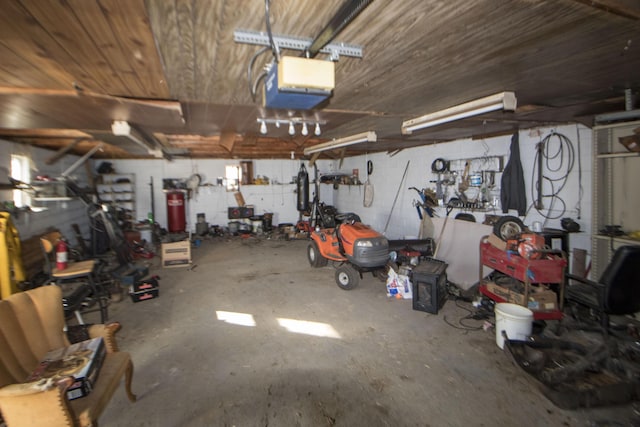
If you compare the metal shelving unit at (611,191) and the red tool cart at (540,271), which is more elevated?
the metal shelving unit at (611,191)

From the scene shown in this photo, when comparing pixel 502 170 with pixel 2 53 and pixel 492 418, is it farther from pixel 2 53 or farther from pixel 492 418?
pixel 2 53

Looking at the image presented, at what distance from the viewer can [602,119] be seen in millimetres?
3127

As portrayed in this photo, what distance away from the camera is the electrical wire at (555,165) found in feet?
13.3

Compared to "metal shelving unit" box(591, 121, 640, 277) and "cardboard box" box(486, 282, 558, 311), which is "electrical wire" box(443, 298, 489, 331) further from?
"metal shelving unit" box(591, 121, 640, 277)

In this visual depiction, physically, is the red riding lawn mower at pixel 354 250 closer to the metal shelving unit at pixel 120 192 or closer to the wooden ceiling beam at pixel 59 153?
the wooden ceiling beam at pixel 59 153

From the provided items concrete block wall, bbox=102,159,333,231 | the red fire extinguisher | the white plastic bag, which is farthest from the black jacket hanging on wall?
concrete block wall, bbox=102,159,333,231

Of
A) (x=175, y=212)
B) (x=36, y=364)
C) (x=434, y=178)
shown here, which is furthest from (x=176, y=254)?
(x=434, y=178)

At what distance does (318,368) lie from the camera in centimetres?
264

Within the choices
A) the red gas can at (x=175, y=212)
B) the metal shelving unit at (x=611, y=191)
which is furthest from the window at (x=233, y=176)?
the metal shelving unit at (x=611, y=191)

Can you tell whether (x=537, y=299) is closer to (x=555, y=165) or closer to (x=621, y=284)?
(x=621, y=284)

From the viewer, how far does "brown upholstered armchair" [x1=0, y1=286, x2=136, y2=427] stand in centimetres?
146

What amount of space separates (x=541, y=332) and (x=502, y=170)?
2667mm

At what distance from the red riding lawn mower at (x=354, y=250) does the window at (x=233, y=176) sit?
511 centimetres

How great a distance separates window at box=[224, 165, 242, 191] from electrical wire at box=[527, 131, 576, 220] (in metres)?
7.67
